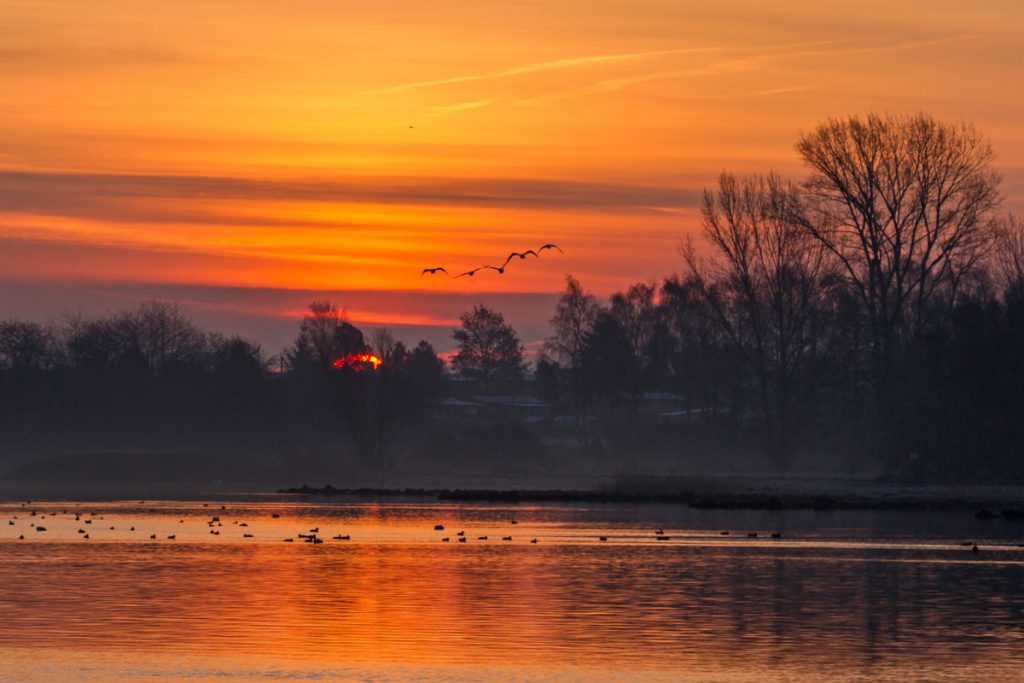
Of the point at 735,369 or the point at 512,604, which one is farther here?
the point at 735,369

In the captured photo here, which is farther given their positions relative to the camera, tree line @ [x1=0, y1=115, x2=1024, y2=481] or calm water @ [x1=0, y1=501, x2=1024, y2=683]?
tree line @ [x1=0, y1=115, x2=1024, y2=481]

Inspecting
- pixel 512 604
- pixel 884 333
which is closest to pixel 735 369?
pixel 884 333

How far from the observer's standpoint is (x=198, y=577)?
139 ft

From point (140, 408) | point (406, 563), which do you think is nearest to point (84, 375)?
point (140, 408)

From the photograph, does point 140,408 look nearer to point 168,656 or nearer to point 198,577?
point 198,577

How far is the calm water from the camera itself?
88.7 ft

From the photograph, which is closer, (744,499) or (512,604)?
(512,604)

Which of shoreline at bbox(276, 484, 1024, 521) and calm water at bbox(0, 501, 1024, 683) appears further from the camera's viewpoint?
shoreline at bbox(276, 484, 1024, 521)

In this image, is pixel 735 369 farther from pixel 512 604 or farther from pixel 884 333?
pixel 512 604

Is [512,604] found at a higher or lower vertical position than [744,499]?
lower

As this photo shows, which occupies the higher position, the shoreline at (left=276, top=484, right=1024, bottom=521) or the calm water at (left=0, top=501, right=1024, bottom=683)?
the shoreline at (left=276, top=484, right=1024, bottom=521)

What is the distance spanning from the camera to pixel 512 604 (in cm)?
3666

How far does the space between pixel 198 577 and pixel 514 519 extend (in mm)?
30141

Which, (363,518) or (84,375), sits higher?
(84,375)
